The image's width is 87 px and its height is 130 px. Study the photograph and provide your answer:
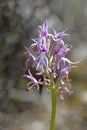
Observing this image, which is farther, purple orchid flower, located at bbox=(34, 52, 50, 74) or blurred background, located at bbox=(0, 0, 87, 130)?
blurred background, located at bbox=(0, 0, 87, 130)

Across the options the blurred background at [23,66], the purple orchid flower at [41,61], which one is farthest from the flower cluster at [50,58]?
the blurred background at [23,66]

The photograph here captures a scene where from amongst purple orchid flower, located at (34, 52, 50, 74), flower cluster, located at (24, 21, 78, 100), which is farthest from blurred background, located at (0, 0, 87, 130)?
purple orchid flower, located at (34, 52, 50, 74)

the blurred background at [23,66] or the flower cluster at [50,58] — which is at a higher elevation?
the blurred background at [23,66]

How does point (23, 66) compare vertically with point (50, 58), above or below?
above

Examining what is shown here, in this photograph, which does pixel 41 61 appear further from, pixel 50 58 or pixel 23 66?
pixel 23 66

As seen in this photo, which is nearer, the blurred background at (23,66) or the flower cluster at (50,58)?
the flower cluster at (50,58)

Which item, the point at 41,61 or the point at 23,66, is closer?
the point at 41,61

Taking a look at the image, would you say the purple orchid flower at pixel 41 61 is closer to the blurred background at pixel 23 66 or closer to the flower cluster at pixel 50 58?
the flower cluster at pixel 50 58

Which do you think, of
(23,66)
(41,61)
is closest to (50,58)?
(41,61)

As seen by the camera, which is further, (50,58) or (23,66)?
(23,66)

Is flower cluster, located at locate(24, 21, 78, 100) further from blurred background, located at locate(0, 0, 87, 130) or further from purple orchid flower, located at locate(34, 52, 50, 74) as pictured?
blurred background, located at locate(0, 0, 87, 130)
